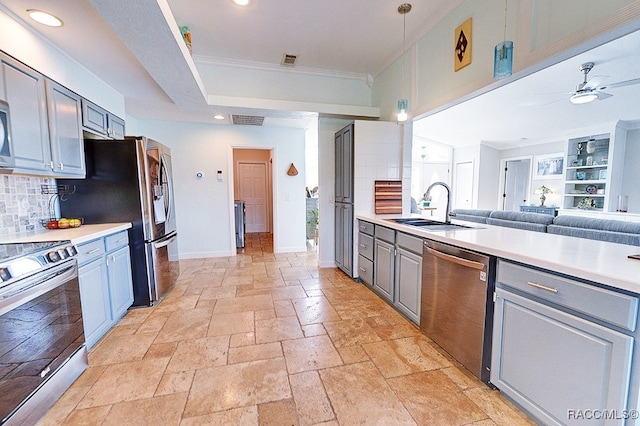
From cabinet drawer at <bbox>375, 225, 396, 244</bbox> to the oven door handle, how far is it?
257 cm

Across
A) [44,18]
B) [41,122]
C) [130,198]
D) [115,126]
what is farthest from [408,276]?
[115,126]

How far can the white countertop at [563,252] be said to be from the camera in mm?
1086

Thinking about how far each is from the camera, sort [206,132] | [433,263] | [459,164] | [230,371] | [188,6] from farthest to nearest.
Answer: [459,164]
[206,132]
[188,6]
[433,263]
[230,371]

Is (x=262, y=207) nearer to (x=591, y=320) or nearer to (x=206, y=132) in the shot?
(x=206, y=132)

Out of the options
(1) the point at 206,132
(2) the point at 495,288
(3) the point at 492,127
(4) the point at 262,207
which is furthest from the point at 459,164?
(2) the point at 495,288

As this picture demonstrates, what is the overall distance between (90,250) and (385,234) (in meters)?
2.59

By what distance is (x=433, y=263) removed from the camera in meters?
2.11

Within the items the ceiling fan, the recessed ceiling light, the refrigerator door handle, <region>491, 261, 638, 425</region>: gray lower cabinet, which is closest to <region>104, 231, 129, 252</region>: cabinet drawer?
the refrigerator door handle

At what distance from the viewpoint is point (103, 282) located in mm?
2277

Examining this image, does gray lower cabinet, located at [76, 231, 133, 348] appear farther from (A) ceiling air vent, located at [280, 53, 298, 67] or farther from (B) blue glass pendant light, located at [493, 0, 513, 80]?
(B) blue glass pendant light, located at [493, 0, 513, 80]

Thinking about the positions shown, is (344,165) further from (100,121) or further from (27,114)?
(27,114)

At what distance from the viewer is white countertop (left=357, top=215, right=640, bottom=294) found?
1086 millimetres

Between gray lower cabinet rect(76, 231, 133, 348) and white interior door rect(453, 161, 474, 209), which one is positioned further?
white interior door rect(453, 161, 474, 209)

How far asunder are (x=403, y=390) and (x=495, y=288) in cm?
83
